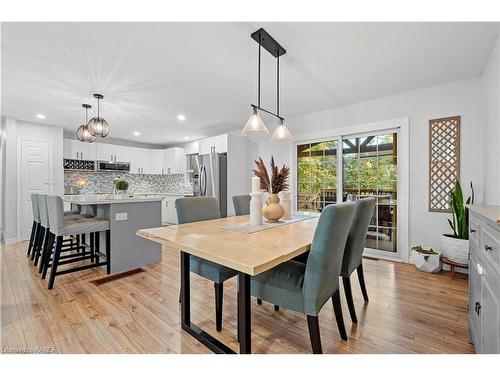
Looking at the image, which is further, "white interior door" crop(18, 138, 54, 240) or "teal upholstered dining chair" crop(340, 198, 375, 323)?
"white interior door" crop(18, 138, 54, 240)

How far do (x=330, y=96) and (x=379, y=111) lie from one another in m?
0.75

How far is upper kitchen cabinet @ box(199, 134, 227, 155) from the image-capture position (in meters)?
4.71

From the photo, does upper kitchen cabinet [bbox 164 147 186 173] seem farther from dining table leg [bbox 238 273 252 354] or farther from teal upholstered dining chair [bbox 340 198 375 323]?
dining table leg [bbox 238 273 252 354]

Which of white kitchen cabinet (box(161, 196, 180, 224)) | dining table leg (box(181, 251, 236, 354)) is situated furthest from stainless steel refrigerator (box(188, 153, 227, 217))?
dining table leg (box(181, 251, 236, 354))

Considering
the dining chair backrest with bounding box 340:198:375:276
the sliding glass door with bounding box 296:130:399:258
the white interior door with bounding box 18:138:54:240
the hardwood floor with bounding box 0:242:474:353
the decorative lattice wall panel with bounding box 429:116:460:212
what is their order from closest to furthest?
1. the hardwood floor with bounding box 0:242:474:353
2. the dining chair backrest with bounding box 340:198:375:276
3. the decorative lattice wall panel with bounding box 429:116:460:212
4. the sliding glass door with bounding box 296:130:399:258
5. the white interior door with bounding box 18:138:54:240

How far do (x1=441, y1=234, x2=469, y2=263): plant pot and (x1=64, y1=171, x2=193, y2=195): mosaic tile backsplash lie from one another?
16.7ft

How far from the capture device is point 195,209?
6.99ft

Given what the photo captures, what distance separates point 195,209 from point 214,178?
8.62ft

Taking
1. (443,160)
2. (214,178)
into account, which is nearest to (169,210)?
(214,178)

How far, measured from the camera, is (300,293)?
127 centimetres

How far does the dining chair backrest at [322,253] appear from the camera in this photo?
1187 millimetres

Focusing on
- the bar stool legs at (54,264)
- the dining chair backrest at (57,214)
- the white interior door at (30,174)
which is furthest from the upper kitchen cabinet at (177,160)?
the bar stool legs at (54,264)

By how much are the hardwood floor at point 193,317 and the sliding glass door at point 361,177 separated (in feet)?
2.73

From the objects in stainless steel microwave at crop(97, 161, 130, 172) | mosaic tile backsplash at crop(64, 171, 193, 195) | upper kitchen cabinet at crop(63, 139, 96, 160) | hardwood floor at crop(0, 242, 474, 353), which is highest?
upper kitchen cabinet at crop(63, 139, 96, 160)
